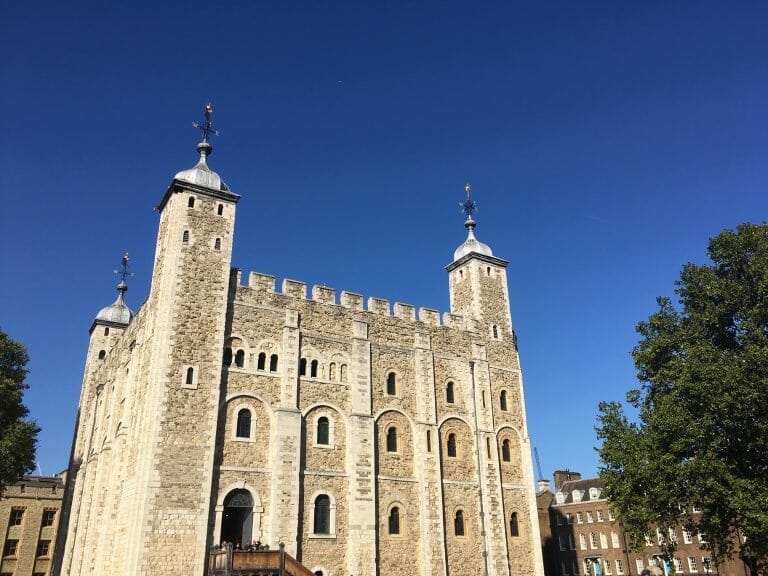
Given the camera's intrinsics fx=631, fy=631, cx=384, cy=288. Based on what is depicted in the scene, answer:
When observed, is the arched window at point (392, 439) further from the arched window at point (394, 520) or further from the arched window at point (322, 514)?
the arched window at point (322, 514)

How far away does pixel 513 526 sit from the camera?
106 feet

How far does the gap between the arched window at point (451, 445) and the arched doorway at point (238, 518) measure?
10761 millimetres

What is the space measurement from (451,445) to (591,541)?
35.1 metres

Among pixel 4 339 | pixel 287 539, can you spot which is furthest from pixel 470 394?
pixel 4 339

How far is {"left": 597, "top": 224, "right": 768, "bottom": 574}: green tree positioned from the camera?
22641 millimetres

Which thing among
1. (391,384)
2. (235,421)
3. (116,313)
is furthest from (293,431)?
(116,313)

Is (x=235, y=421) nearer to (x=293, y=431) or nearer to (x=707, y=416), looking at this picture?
(x=293, y=431)

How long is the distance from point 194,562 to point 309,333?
10896mm

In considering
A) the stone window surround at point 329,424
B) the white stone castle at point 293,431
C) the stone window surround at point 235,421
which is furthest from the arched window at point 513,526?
the stone window surround at point 235,421

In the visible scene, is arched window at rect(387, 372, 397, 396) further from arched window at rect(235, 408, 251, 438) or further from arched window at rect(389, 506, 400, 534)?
arched window at rect(235, 408, 251, 438)

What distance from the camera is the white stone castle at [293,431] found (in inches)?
977

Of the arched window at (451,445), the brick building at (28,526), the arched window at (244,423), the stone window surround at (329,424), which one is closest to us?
the arched window at (244,423)

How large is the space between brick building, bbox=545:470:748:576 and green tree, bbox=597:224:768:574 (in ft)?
95.5

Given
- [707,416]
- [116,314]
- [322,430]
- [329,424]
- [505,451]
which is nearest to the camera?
[707,416]
